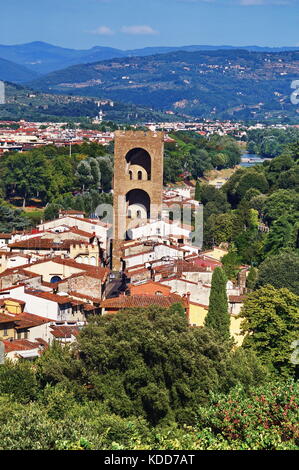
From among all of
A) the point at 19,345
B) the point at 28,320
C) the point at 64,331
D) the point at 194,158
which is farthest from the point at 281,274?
the point at 194,158

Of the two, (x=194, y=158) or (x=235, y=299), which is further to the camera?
(x=194, y=158)

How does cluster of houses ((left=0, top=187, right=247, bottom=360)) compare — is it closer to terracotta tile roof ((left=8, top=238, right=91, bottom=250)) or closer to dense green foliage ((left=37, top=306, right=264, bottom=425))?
terracotta tile roof ((left=8, top=238, right=91, bottom=250))

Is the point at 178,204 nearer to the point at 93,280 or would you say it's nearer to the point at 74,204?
the point at 74,204

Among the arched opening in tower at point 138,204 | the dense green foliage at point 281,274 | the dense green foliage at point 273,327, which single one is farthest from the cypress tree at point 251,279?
the dense green foliage at point 273,327

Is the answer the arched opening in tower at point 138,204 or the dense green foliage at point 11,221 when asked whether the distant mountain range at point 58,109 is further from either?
the arched opening in tower at point 138,204

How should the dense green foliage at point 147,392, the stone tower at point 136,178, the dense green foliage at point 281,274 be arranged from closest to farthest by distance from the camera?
the dense green foliage at point 147,392
the dense green foliage at point 281,274
the stone tower at point 136,178

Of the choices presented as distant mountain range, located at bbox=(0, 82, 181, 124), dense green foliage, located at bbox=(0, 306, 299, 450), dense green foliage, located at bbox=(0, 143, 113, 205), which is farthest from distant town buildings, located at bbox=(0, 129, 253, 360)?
distant mountain range, located at bbox=(0, 82, 181, 124)

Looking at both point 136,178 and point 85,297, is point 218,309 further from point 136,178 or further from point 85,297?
point 136,178
